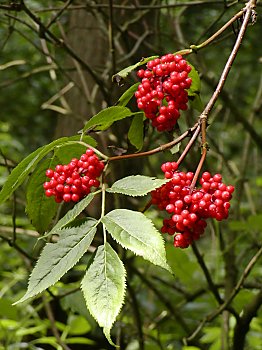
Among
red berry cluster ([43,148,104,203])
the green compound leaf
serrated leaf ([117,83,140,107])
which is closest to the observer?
the green compound leaf

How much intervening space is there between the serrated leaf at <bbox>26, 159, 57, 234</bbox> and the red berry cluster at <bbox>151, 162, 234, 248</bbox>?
31cm

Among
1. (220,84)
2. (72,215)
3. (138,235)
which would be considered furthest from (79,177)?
(220,84)

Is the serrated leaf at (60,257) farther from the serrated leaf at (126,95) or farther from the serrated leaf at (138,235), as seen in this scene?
the serrated leaf at (126,95)

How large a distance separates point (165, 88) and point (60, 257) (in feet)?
1.26

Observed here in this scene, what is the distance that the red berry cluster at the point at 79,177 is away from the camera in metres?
1.05

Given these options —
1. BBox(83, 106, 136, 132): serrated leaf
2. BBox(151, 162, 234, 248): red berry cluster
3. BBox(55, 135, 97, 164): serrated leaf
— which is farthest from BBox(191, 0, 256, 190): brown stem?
BBox(55, 135, 97, 164): serrated leaf

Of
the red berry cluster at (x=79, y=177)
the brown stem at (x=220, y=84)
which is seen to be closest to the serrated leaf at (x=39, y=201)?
the red berry cluster at (x=79, y=177)

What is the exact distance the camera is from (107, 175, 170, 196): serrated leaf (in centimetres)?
96

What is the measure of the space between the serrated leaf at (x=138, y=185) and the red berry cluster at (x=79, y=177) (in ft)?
0.15

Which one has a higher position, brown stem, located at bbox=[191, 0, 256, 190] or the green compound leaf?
brown stem, located at bbox=[191, 0, 256, 190]

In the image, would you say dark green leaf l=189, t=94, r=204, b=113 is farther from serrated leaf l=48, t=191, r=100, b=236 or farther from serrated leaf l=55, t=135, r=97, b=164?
serrated leaf l=48, t=191, r=100, b=236

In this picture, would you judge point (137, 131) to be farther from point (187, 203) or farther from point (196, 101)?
point (187, 203)

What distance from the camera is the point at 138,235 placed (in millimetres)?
938

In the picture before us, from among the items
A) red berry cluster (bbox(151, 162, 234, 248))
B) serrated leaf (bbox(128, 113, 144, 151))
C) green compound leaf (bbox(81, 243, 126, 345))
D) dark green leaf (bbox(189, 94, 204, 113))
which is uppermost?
dark green leaf (bbox(189, 94, 204, 113))
